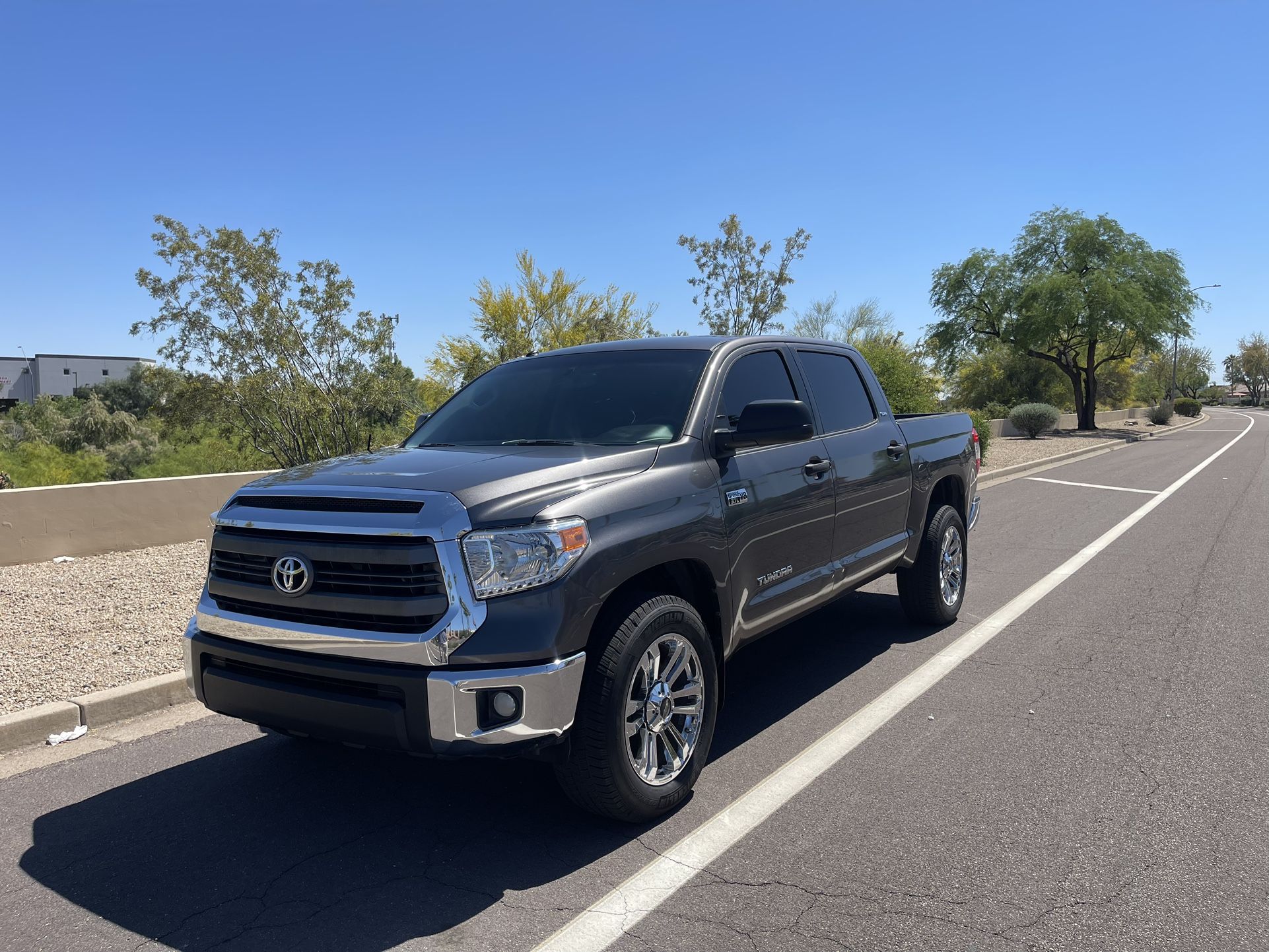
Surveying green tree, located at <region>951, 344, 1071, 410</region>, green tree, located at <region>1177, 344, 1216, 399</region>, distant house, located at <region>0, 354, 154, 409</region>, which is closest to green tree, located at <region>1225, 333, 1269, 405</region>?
green tree, located at <region>1177, 344, 1216, 399</region>

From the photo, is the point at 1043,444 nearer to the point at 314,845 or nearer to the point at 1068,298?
the point at 1068,298

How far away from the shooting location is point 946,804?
3.76 meters

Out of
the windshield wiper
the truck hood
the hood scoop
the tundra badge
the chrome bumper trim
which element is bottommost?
the chrome bumper trim

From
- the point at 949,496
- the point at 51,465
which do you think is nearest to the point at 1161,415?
the point at 949,496

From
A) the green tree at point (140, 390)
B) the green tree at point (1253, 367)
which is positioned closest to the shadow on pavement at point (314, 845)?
the green tree at point (140, 390)

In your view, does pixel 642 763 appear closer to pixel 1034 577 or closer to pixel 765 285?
pixel 1034 577

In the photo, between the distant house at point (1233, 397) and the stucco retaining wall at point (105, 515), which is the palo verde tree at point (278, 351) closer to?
the stucco retaining wall at point (105, 515)

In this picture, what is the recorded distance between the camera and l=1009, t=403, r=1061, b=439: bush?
117 ft

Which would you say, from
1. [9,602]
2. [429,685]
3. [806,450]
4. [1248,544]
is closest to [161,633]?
[9,602]

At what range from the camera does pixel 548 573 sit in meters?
3.25

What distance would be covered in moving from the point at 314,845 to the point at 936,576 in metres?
4.43

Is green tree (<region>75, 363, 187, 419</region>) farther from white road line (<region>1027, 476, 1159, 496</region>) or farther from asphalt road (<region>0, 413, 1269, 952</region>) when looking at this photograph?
asphalt road (<region>0, 413, 1269, 952</region>)

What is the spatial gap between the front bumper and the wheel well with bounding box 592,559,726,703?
461 mm

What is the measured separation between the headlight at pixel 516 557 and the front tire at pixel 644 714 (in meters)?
0.37
